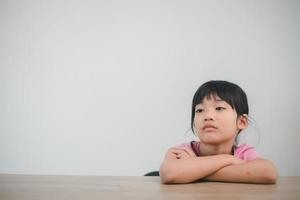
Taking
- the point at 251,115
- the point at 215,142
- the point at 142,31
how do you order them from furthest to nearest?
the point at 142,31, the point at 251,115, the point at 215,142

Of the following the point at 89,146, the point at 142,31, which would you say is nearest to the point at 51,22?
the point at 142,31

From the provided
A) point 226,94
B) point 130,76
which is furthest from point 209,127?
point 130,76

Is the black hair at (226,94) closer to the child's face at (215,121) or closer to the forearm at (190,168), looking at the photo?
the child's face at (215,121)

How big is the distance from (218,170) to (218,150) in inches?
11.0

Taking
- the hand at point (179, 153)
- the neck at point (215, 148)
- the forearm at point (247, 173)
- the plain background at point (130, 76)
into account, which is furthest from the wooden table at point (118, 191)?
the plain background at point (130, 76)

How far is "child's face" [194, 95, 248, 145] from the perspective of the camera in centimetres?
107

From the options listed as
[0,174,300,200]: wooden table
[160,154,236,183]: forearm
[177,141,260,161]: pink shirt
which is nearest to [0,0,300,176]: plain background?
[177,141,260,161]: pink shirt

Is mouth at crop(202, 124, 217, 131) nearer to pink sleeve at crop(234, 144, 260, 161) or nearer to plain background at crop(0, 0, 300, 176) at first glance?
pink sleeve at crop(234, 144, 260, 161)

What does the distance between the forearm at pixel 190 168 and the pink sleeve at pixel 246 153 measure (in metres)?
0.17

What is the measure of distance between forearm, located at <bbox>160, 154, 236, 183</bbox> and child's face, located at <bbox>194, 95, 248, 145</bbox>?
A: 18 centimetres

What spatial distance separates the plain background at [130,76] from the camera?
6.41ft

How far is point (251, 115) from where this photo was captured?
194cm

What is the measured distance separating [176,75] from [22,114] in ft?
3.39

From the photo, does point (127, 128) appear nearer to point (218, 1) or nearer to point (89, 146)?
point (89, 146)
